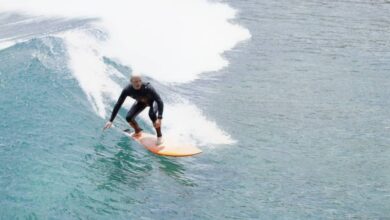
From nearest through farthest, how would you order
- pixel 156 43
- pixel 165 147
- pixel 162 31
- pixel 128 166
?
pixel 128 166 → pixel 165 147 → pixel 156 43 → pixel 162 31

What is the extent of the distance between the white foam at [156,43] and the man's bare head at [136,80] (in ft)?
9.20

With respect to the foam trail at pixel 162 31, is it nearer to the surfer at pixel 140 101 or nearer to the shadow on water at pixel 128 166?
the surfer at pixel 140 101

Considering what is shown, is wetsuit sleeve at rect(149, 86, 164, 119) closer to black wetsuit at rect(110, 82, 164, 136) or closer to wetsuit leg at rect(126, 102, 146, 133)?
black wetsuit at rect(110, 82, 164, 136)

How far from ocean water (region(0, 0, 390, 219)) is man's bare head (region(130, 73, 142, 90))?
2068 millimetres

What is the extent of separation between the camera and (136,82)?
15367 millimetres

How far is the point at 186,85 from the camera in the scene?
75.3 feet

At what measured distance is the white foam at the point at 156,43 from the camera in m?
19.2

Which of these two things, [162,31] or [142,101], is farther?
[162,31]

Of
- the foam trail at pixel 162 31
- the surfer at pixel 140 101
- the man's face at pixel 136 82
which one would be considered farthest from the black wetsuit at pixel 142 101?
the foam trail at pixel 162 31

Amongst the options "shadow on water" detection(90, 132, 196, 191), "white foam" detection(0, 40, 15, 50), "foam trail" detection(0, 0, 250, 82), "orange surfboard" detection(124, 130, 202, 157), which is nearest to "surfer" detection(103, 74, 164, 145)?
"orange surfboard" detection(124, 130, 202, 157)

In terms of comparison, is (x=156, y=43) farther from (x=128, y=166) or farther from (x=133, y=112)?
(x=128, y=166)

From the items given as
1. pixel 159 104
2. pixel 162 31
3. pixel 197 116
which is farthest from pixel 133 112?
pixel 162 31

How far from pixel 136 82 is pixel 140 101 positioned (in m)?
1.12

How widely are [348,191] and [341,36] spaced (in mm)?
16118
